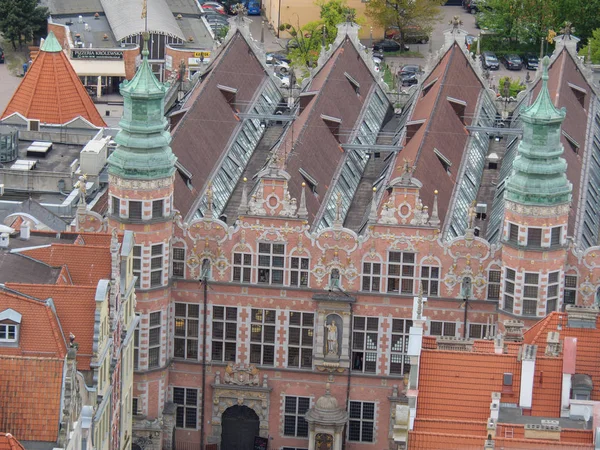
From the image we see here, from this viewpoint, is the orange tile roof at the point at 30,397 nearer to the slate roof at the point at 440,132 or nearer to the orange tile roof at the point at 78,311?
the orange tile roof at the point at 78,311

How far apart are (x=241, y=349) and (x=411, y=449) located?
38269 millimetres

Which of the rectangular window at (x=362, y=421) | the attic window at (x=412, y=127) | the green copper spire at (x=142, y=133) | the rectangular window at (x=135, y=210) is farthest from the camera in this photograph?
the attic window at (x=412, y=127)

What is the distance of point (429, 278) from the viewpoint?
168875 millimetres

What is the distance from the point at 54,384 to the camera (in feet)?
453

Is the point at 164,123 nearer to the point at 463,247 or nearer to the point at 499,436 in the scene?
the point at 463,247

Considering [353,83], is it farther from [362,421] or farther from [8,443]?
[8,443]

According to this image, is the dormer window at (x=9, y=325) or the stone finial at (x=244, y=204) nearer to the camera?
the dormer window at (x=9, y=325)

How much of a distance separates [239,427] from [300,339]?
7512 mm

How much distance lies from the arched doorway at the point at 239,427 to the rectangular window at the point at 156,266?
34.7 feet

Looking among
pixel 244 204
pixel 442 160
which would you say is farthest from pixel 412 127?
pixel 244 204

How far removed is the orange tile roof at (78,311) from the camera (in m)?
148

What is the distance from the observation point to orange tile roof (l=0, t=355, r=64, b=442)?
136875 mm

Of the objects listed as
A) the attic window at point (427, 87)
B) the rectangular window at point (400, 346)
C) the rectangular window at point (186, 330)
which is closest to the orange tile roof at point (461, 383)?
the rectangular window at point (400, 346)

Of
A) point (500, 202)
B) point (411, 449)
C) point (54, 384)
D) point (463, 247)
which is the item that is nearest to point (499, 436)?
point (411, 449)
